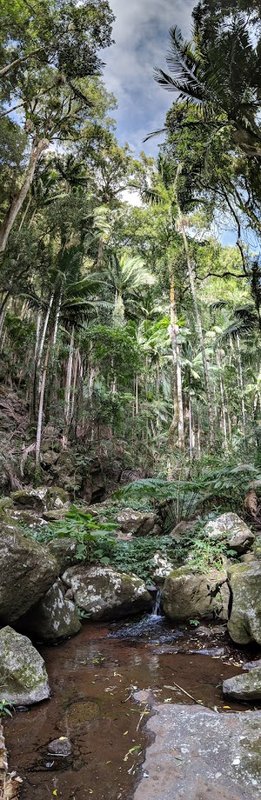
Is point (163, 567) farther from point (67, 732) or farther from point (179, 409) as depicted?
point (179, 409)

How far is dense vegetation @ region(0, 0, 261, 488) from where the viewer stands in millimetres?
A: 7443

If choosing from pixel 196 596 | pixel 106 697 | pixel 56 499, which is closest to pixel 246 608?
pixel 196 596

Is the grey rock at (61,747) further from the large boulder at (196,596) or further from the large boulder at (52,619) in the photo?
the large boulder at (196,596)

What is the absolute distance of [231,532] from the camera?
7.27 m

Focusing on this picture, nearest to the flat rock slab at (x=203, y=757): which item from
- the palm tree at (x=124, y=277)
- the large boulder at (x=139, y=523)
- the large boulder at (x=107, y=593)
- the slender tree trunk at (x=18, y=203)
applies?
the large boulder at (x=107, y=593)

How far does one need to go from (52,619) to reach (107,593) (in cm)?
111

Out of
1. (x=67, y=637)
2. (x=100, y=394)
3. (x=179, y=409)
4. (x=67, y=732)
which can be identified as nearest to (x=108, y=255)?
(x=100, y=394)

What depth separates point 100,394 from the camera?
18250 millimetres

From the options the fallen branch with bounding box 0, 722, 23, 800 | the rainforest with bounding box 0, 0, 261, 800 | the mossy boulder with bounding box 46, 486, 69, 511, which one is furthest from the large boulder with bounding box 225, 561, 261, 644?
the mossy boulder with bounding box 46, 486, 69, 511

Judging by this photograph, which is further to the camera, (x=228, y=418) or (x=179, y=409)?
(x=228, y=418)

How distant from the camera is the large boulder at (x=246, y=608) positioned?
4.76 metres

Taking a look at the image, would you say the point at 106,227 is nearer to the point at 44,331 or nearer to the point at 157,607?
the point at 44,331

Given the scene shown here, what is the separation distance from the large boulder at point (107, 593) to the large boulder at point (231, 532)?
156cm

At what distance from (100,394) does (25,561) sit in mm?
13642
